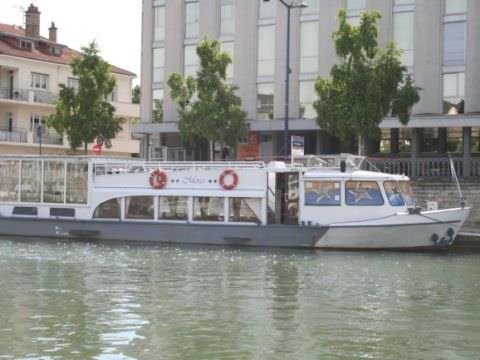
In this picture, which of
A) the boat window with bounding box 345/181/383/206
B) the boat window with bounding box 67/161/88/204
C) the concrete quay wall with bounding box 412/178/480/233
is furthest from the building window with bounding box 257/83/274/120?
the boat window with bounding box 345/181/383/206

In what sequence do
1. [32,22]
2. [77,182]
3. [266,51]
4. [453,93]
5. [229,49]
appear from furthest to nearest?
1. [32,22]
2. [229,49]
3. [266,51]
4. [453,93]
5. [77,182]

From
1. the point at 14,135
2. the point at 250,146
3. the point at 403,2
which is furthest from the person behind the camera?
the point at 14,135

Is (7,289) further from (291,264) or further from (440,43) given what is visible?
(440,43)

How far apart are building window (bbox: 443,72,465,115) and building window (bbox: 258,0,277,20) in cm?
968

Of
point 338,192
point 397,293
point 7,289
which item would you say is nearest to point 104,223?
point 338,192

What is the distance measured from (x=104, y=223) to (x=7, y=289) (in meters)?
12.2

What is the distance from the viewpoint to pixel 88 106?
131 feet

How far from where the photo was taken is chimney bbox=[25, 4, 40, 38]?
203 ft

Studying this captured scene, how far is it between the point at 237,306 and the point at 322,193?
11.9 meters

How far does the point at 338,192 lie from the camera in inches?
1047

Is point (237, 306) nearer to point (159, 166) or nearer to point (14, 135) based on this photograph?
point (159, 166)

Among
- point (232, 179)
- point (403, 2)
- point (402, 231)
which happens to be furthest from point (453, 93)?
point (232, 179)

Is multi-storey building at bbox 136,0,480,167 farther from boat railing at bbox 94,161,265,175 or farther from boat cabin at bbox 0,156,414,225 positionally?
boat railing at bbox 94,161,265,175

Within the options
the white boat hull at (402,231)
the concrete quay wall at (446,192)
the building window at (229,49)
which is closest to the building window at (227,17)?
the building window at (229,49)
